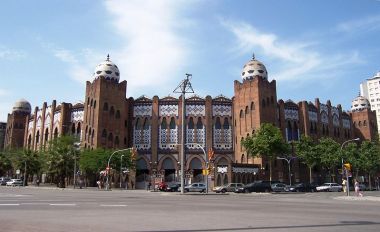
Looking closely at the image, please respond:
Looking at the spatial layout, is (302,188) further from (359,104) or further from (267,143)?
(359,104)

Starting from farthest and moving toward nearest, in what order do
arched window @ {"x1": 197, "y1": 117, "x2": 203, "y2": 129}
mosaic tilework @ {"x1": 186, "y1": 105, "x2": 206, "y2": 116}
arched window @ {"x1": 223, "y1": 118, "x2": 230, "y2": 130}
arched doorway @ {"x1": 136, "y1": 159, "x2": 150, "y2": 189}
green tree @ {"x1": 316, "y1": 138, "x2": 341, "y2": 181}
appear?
arched window @ {"x1": 223, "y1": 118, "x2": 230, "y2": 130} → mosaic tilework @ {"x1": 186, "y1": 105, "x2": 206, "y2": 116} → arched window @ {"x1": 197, "y1": 117, "x2": 203, "y2": 129} → arched doorway @ {"x1": 136, "y1": 159, "x2": 150, "y2": 189} → green tree @ {"x1": 316, "y1": 138, "x2": 341, "y2": 181}

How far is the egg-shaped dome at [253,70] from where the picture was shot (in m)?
70.9

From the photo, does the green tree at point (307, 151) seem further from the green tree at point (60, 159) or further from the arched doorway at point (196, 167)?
the green tree at point (60, 159)

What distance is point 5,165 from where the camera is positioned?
7969cm

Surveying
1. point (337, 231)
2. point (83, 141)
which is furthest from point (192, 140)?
point (337, 231)

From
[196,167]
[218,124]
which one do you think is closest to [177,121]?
[218,124]

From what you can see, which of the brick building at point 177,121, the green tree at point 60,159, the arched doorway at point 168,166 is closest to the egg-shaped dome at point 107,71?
the brick building at point 177,121

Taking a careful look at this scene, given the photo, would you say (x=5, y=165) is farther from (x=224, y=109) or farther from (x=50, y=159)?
(x=224, y=109)

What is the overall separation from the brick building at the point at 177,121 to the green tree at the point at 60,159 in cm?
672

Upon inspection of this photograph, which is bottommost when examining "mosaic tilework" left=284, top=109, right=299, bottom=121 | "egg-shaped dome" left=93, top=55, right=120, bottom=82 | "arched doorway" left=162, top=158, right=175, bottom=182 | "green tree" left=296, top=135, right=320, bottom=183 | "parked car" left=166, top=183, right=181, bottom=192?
"parked car" left=166, top=183, right=181, bottom=192

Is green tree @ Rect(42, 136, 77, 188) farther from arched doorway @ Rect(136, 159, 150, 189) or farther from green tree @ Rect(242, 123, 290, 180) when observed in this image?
green tree @ Rect(242, 123, 290, 180)

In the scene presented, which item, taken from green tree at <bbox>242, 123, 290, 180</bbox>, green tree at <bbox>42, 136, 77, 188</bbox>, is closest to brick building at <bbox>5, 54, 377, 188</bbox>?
green tree at <bbox>42, 136, 77, 188</bbox>

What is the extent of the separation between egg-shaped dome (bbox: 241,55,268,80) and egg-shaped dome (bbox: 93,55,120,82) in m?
23.3

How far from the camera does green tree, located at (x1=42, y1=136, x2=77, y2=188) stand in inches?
2283
